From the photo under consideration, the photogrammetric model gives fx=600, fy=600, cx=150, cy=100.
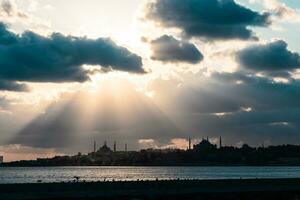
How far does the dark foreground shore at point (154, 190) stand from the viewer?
180ft

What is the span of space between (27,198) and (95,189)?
10.8 meters

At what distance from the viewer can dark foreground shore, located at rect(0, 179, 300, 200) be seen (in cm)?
5488

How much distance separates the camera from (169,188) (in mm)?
64250

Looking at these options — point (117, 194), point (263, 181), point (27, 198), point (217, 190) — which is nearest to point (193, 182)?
point (217, 190)

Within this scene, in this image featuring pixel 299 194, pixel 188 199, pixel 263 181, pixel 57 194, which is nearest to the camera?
pixel 57 194

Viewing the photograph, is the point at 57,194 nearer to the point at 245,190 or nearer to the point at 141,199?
the point at 141,199

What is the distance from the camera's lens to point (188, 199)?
59.6 m

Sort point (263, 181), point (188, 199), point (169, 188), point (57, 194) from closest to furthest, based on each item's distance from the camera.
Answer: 1. point (57, 194)
2. point (188, 199)
3. point (169, 188)
4. point (263, 181)

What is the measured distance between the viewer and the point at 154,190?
61.6 metres

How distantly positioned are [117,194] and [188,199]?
740cm

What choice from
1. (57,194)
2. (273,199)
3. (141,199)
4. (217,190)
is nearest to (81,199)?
(57,194)

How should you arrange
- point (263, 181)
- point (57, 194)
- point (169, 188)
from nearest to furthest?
1. point (57, 194)
2. point (169, 188)
3. point (263, 181)

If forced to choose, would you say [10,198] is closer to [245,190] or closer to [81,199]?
[81,199]

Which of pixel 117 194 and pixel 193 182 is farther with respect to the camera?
pixel 193 182
